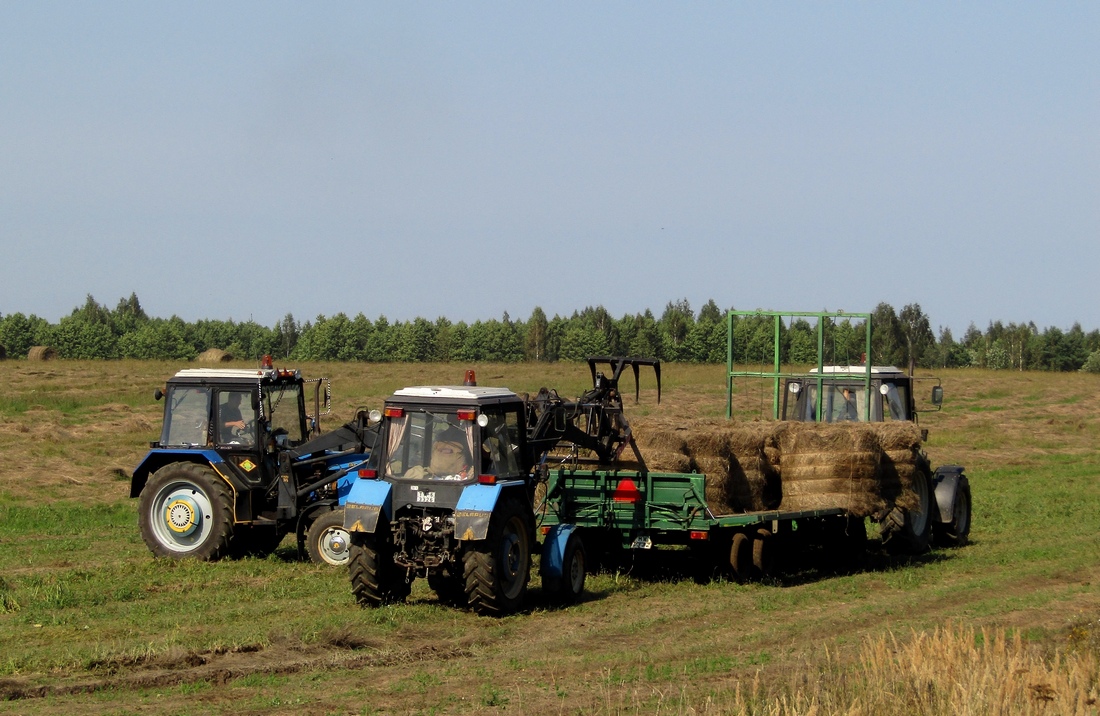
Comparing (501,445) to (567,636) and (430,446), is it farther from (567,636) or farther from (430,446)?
(567,636)

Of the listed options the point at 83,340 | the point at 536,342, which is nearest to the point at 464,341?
the point at 536,342

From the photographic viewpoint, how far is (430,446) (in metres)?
12.2

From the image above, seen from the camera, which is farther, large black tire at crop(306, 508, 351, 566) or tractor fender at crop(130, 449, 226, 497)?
tractor fender at crop(130, 449, 226, 497)

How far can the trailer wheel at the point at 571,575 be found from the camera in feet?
41.2

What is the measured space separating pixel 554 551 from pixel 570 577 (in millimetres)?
344

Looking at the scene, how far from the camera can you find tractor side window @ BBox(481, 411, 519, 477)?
1203 cm

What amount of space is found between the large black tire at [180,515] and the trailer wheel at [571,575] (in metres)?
4.66

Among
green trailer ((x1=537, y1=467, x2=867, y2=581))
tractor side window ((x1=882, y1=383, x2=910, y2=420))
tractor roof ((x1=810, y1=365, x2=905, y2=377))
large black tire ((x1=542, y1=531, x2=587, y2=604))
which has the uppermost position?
tractor roof ((x1=810, y1=365, x2=905, y2=377))

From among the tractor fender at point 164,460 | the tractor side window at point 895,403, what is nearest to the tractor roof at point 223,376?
the tractor fender at point 164,460

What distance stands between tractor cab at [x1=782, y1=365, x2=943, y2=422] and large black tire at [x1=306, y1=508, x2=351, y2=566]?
6704 mm

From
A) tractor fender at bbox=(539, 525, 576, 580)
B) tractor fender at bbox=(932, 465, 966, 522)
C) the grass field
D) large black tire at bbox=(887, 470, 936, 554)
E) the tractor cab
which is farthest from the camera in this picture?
tractor fender at bbox=(932, 465, 966, 522)

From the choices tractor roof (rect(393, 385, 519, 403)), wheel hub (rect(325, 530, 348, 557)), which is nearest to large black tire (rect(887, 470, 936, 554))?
tractor roof (rect(393, 385, 519, 403))

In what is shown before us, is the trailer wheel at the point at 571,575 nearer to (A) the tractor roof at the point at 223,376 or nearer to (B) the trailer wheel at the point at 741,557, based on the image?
(B) the trailer wheel at the point at 741,557

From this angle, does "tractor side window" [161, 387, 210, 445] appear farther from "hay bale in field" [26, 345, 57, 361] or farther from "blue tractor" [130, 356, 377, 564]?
"hay bale in field" [26, 345, 57, 361]
